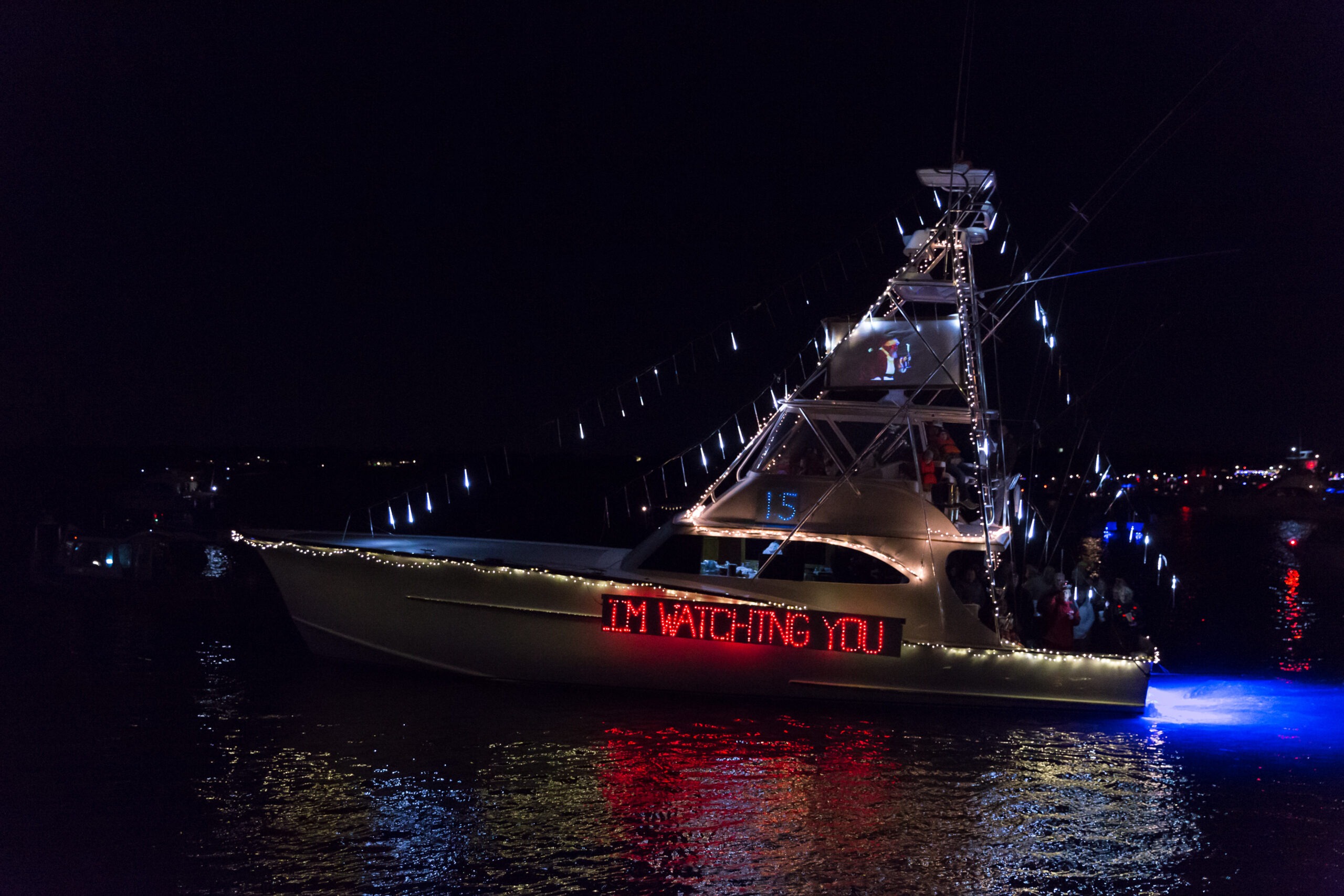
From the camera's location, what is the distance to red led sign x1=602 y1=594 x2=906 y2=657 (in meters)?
9.81

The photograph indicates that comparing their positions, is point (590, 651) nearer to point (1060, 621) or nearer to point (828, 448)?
point (828, 448)

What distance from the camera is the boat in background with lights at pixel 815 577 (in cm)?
997

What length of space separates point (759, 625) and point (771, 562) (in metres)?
0.75

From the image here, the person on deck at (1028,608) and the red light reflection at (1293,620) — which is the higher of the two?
the person on deck at (1028,608)

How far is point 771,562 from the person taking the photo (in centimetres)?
1035

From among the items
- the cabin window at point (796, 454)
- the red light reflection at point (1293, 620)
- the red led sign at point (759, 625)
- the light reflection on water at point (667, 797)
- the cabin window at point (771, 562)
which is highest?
the cabin window at point (796, 454)

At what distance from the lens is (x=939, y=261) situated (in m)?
Result: 11.1

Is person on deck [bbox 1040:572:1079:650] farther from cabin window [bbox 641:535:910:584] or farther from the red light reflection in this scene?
the red light reflection

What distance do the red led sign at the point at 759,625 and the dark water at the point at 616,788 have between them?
830 millimetres

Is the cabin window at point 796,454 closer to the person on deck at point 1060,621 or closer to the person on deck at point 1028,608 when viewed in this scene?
the person on deck at point 1028,608

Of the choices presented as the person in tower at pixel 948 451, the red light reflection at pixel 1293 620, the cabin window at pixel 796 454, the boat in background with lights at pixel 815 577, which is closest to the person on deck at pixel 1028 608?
the boat in background with lights at pixel 815 577

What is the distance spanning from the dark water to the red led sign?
0.83m

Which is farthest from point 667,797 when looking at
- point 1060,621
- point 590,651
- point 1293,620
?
point 1293,620

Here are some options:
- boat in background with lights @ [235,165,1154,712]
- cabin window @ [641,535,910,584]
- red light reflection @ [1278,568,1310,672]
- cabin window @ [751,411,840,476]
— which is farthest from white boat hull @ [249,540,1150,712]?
red light reflection @ [1278,568,1310,672]
